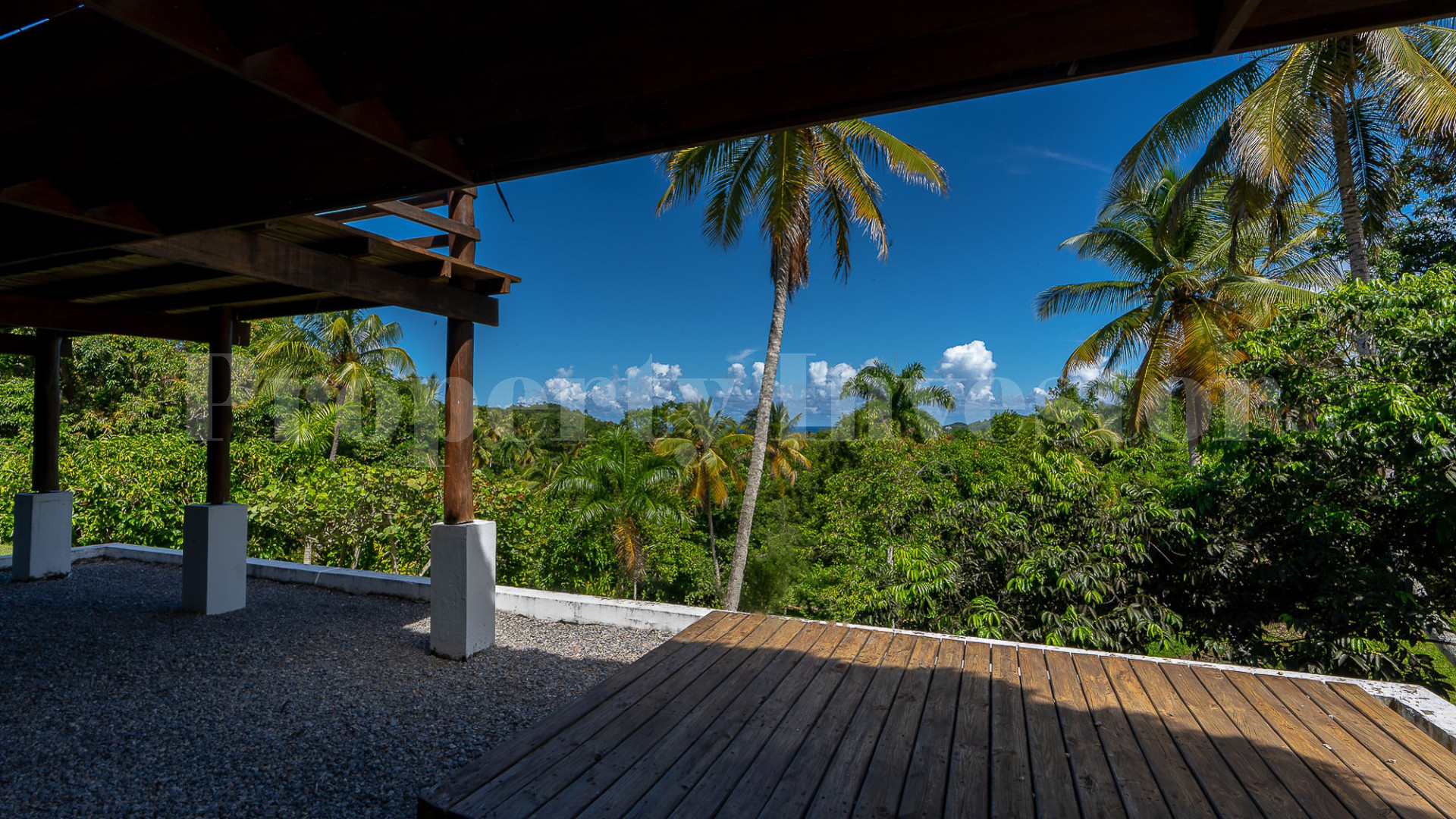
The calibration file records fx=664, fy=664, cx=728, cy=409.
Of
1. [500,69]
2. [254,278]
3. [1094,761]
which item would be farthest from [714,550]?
[500,69]

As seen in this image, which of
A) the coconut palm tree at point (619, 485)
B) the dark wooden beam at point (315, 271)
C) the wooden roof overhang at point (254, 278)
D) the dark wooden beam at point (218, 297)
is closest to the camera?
the dark wooden beam at point (315, 271)

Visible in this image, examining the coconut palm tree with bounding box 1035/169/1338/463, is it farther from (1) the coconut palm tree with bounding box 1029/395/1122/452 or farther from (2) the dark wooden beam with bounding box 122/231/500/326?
(2) the dark wooden beam with bounding box 122/231/500/326

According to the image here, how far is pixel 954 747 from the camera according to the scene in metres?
2.19

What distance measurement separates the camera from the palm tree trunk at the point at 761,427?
9.70 m

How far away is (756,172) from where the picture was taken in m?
9.47

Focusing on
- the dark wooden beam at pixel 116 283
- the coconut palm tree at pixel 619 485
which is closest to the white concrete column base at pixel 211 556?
the dark wooden beam at pixel 116 283

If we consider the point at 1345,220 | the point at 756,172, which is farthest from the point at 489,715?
the point at 1345,220

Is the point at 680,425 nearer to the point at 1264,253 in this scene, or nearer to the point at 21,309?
the point at 1264,253

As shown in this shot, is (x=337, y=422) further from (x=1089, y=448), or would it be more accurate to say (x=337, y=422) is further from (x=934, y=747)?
(x=934, y=747)

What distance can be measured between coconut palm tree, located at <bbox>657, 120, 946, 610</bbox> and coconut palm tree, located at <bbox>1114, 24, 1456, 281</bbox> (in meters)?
3.80

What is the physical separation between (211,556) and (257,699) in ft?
7.01

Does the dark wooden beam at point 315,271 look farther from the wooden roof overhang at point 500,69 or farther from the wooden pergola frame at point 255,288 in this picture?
the wooden roof overhang at point 500,69

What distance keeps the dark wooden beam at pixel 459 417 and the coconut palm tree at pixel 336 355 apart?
11748 mm

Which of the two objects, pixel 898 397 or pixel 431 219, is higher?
pixel 431 219
